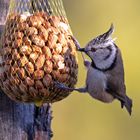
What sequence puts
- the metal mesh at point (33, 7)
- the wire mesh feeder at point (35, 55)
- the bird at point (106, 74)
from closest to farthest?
the wire mesh feeder at point (35, 55)
the metal mesh at point (33, 7)
the bird at point (106, 74)

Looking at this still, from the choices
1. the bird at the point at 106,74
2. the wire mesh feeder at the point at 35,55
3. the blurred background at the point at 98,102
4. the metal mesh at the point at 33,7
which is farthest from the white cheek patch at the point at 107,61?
the blurred background at the point at 98,102

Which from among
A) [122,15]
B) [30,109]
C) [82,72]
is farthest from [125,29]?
[30,109]

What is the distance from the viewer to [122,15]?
638cm

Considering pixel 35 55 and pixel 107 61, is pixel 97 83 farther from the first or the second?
pixel 35 55

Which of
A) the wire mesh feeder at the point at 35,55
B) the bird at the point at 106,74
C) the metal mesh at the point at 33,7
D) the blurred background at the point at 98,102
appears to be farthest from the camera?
the blurred background at the point at 98,102

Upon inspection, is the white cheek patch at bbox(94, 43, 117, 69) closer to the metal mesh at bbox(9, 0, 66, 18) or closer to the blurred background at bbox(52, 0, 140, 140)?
the metal mesh at bbox(9, 0, 66, 18)

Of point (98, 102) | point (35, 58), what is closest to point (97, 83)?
point (35, 58)

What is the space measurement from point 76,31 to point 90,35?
12cm

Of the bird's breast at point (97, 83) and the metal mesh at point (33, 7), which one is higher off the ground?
the metal mesh at point (33, 7)

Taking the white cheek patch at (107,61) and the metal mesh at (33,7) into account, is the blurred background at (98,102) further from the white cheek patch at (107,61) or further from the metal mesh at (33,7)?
the metal mesh at (33,7)

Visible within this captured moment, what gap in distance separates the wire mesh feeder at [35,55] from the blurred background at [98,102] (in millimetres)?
2624

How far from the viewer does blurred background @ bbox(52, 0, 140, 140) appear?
6.14m

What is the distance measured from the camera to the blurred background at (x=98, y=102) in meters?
6.14

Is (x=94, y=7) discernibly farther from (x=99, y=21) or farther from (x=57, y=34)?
(x=57, y=34)
